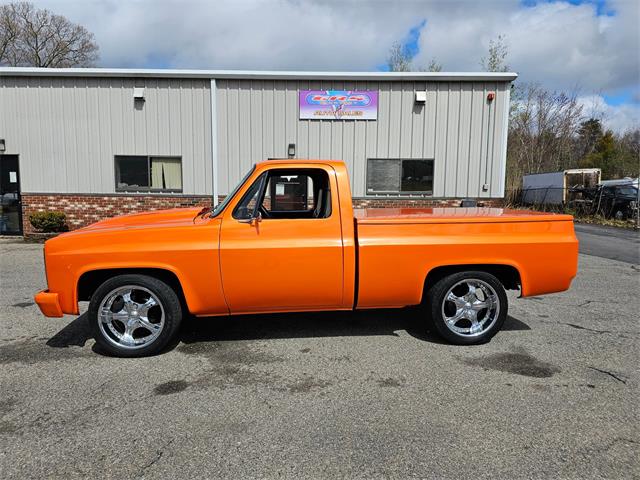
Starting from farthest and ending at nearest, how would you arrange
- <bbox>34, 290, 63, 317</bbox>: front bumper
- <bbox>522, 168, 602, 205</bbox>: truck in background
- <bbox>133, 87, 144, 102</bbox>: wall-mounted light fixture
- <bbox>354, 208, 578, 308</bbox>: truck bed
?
1. <bbox>522, 168, 602, 205</bbox>: truck in background
2. <bbox>133, 87, 144, 102</bbox>: wall-mounted light fixture
3. <bbox>354, 208, 578, 308</bbox>: truck bed
4. <bbox>34, 290, 63, 317</bbox>: front bumper

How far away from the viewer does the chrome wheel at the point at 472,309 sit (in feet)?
14.1

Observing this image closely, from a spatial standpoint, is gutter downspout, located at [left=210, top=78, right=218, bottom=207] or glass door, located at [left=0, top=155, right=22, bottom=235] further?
glass door, located at [left=0, top=155, right=22, bottom=235]

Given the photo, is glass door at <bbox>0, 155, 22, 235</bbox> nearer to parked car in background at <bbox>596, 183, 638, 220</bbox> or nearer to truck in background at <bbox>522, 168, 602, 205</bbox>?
parked car in background at <bbox>596, 183, 638, 220</bbox>

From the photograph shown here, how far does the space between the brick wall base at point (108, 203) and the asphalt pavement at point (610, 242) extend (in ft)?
10.7

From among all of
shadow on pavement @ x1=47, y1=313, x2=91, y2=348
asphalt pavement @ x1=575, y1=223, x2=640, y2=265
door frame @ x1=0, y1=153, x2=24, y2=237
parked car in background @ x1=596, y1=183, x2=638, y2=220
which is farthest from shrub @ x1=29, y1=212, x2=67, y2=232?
parked car in background @ x1=596, y1=183, x2=638, y2=220

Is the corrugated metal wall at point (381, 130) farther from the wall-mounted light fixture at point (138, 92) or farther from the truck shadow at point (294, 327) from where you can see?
the truck shadow at point (294, 327)

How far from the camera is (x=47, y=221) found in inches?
470

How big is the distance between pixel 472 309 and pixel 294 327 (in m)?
1.94

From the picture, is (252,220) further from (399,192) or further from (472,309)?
(399,192)

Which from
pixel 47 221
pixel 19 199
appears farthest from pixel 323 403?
pixel 19 199

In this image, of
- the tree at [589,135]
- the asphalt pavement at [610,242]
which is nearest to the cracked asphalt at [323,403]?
the asphalt pavement at [610,242]

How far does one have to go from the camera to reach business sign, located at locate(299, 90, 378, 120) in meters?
12.1

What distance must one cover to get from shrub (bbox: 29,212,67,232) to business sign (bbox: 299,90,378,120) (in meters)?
7.44

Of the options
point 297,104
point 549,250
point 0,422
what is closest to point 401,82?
point 297,104
